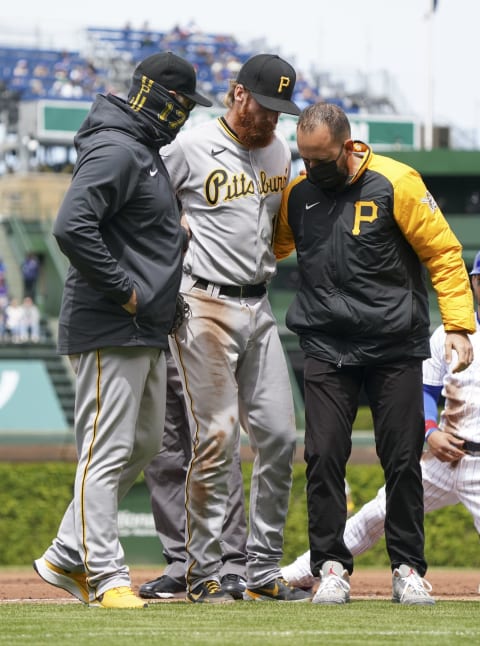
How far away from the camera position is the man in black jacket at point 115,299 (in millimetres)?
5152

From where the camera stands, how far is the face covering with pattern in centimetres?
545

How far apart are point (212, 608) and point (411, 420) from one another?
114cm

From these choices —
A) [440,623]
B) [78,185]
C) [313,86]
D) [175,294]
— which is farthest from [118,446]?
[313,86]

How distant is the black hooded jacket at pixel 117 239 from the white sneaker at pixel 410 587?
1379 mm

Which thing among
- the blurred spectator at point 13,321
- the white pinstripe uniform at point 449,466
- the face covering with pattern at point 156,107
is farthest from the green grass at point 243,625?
the blurred spectator at point 13,321

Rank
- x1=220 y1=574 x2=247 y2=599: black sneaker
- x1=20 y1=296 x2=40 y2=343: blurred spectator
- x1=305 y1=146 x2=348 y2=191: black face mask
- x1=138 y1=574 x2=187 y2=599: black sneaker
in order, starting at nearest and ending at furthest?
x1=305 y1=146 x2=348 y2=191: black face mask
x1=220 y1=574 x2=247 y2=599: black sneaker
x1=138 y1=574 x2=187 y2=599: black sneaker
x1=20 y1=296 x2=40 y2=343: blurred spectator

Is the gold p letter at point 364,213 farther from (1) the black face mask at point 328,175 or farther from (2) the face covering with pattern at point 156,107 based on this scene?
(2) the face covering with pattern at point 156,107

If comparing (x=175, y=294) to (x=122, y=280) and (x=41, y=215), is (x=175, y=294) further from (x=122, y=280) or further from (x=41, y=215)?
(x=41, y=215)

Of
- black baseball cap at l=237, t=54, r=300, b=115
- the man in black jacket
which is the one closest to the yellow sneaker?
the man in black jacket

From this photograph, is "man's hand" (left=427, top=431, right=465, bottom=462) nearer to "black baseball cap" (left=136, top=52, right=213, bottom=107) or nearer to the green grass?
the green grass

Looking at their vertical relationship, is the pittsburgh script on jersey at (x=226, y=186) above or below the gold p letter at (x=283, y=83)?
below

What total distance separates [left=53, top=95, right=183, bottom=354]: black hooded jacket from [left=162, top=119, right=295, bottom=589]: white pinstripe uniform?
292mm

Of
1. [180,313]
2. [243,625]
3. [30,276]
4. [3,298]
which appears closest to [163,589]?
[180,313]

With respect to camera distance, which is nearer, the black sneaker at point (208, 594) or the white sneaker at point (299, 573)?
the black sneaker at point (208, 594)
